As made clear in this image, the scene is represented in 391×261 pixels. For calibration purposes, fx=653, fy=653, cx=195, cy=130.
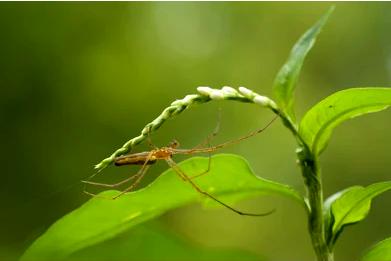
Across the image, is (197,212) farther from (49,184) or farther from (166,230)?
(166,230)

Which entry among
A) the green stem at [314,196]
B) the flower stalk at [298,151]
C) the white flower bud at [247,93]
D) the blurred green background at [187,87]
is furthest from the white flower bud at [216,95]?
the blurred green background at [187,87]

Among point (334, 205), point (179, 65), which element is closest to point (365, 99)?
point (334, 205)

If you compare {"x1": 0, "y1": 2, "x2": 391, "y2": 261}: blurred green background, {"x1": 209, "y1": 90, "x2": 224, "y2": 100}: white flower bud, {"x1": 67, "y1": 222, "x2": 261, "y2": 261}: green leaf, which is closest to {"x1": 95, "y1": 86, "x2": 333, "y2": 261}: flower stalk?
{"x1": 209, "y1": 90, "x2": 224, "y2": 100}: white flower bud

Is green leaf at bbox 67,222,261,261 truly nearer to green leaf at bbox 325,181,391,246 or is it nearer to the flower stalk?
the flower stalk

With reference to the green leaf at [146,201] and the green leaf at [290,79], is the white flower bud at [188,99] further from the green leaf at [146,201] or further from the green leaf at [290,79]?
the green leaf at [290,79]

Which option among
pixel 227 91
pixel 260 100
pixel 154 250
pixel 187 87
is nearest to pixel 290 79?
pixel 260 100

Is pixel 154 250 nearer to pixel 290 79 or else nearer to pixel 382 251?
pixel 382 251
